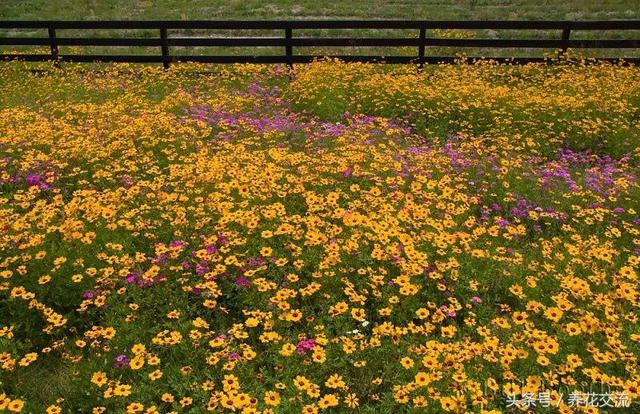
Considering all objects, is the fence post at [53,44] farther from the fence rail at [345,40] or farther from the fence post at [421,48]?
the fence post at [421,48]

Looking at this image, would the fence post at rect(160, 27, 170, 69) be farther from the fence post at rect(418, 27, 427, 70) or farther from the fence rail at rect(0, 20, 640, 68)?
the fence post at rect(418, 27, 427, 70)

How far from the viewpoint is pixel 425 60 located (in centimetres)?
1491

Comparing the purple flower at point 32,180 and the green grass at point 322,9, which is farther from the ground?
the green grass at point 322,9

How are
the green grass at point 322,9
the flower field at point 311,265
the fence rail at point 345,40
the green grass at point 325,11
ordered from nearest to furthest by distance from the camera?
1. the flower field at point 311,265
2. the fence rail at point 345,40
3. the green grass at point 325,11
4. the green grass at point 322,9

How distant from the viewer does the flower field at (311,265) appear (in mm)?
3990

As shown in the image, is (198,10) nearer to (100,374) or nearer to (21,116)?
(21,116)

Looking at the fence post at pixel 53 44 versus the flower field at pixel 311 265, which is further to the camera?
the fence post at pixel 53 44

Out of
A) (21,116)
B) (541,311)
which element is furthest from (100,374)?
(21,116)

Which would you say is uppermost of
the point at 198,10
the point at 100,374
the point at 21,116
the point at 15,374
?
the point at 198,10

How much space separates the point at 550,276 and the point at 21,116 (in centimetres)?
952

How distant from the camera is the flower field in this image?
13.1ft

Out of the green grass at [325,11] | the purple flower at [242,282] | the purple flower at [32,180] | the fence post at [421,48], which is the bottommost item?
the purple flower at [242,282]

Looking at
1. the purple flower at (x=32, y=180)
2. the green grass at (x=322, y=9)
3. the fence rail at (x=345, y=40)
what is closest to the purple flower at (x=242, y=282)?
the purple flower at (x=32, y=180)

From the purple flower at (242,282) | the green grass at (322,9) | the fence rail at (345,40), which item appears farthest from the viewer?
the green grass at (322,9)
